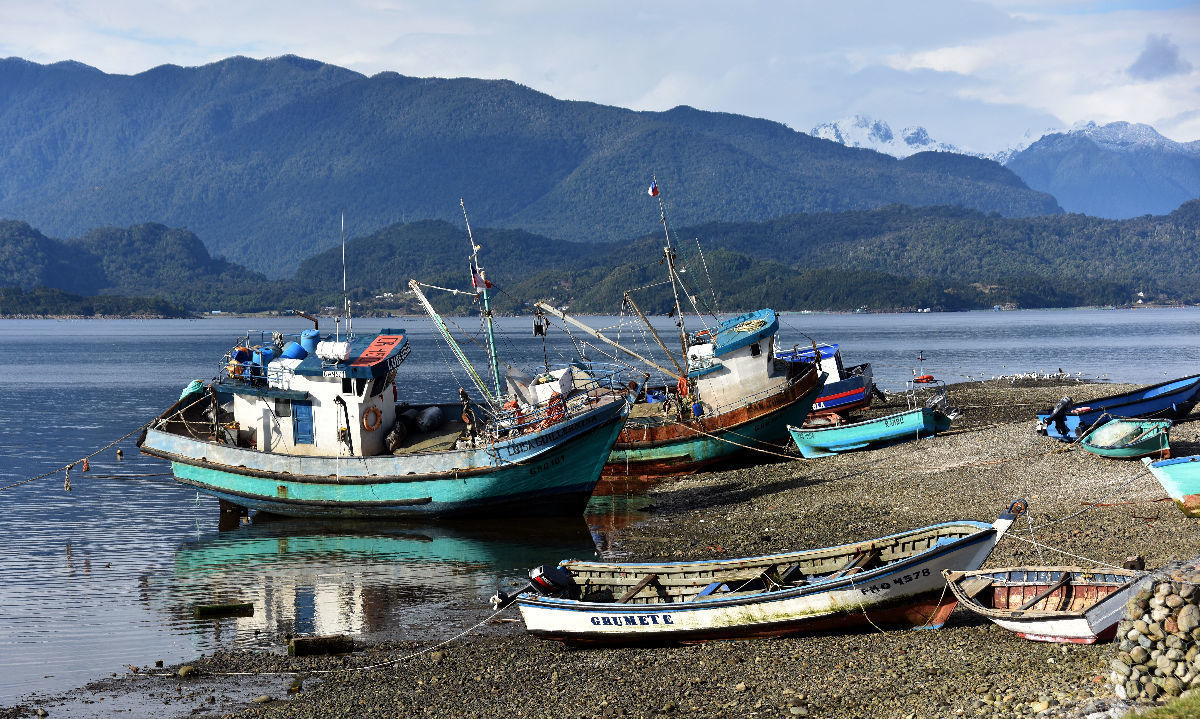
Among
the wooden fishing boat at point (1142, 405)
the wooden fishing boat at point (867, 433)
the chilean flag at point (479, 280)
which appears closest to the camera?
the wooden fishing boat at point (1142, 405)

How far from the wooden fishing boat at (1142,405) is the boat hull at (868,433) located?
4.27 m

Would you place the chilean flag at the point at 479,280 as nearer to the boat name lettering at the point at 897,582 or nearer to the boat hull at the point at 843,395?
the boat name lettering at the point at 897,582

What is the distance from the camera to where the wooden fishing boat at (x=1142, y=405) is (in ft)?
108

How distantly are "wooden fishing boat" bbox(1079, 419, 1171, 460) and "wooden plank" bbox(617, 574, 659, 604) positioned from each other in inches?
599

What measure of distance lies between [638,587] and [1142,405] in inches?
889

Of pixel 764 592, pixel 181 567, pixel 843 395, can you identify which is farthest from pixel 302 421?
pixel 843 395

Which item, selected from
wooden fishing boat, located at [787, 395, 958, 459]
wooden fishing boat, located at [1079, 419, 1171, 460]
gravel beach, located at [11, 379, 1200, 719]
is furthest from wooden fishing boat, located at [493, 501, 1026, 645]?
wooden fishing boat, located at [787, 395, 958, 459]

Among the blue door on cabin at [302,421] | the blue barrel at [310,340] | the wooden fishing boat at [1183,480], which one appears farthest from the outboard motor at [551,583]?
the blue barrel at [310,340]

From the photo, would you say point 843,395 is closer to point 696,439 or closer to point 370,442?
point 696,439

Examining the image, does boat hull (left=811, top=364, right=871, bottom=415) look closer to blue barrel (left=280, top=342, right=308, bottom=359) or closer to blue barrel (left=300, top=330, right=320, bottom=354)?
blue barrel (left=300, top=330, right=320, bottom=354)

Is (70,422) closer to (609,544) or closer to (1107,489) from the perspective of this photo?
(609,544)

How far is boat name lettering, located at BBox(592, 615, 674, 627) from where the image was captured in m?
→ 18.8

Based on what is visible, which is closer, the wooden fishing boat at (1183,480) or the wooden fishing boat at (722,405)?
the wooden fishing boat at (1183,480)

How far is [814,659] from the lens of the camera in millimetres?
17469
